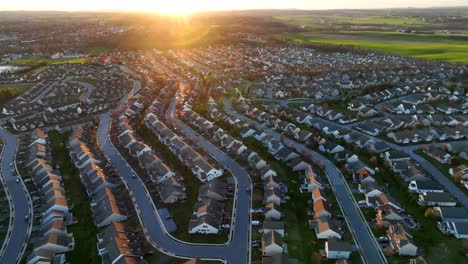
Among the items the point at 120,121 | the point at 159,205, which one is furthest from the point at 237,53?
the point at 159,205

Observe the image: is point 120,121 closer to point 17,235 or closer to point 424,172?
point 17,235

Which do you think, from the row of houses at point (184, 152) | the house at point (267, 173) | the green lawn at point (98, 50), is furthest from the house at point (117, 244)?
the green lawn at point (98, 50)

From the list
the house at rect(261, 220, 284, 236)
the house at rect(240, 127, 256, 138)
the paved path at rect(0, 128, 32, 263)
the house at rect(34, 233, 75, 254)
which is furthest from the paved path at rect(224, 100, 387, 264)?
the paved path at rect(0, 128, 32, 263)

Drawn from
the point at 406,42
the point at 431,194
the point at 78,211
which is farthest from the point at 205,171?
the point at 406,42

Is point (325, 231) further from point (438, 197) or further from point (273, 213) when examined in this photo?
point (438, 197)

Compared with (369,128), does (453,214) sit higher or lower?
lower

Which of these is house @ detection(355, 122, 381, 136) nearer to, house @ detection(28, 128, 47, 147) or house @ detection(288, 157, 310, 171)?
house @ detection(288, 157, 310, 171)
